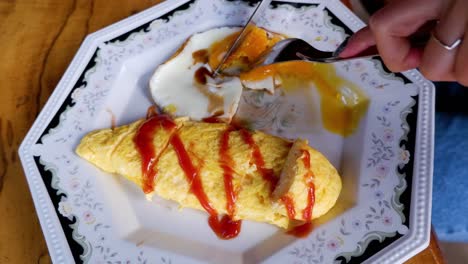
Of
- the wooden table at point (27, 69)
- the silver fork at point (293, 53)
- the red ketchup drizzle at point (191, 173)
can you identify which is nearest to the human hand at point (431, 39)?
the silver fork at point (293, 53)

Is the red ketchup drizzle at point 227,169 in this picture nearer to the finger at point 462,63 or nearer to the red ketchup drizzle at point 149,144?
the red ketchup drizzle at point 149,144

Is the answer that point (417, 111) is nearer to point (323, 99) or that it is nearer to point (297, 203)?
point (323, 99)

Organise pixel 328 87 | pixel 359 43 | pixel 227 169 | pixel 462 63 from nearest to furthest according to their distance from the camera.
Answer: pixel 462 63 → pixel 359 43 → pixel 227 169 → pixel 328 87

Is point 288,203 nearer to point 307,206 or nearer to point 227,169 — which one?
point 307,206

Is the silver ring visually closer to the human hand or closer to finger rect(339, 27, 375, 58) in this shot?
the human hand

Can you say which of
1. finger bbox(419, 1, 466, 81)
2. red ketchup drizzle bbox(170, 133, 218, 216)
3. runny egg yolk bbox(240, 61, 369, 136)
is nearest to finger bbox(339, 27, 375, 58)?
finger bbox(419, 1, 466, 81)

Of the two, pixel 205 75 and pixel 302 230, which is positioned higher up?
pixel 205 75

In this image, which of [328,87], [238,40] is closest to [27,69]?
[238,40]
